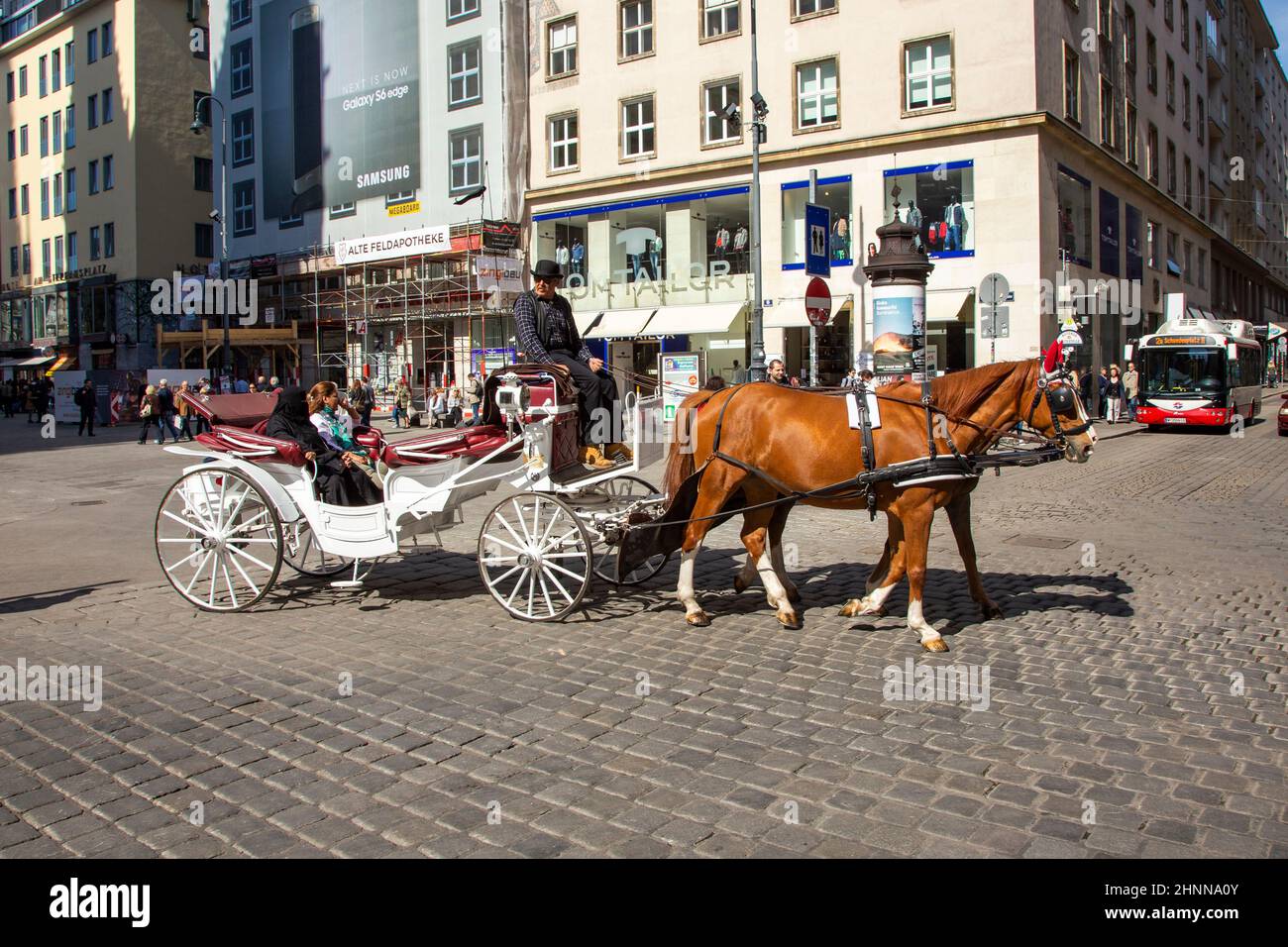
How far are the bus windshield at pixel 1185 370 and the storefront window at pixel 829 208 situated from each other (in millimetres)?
9303

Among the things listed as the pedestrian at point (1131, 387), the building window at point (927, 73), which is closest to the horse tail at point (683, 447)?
→ the building window at point (927, 73)

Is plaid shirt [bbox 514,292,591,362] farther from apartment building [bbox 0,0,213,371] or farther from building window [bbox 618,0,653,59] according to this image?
apartment building [bbox 0,0,213,371]

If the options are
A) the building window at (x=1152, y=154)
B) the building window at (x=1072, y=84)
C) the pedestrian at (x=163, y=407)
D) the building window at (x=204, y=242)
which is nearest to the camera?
the pedestrian at (x=163, y=407)

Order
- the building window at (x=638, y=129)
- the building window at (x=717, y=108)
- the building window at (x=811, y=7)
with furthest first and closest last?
the building window at (x=638, y=129) < the building window at (x=717, y=108) < the building window at (x=811, y=7)

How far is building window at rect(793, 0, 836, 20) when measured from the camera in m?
31.1

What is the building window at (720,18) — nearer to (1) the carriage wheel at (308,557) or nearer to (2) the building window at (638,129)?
(2) the building window at (638,129)

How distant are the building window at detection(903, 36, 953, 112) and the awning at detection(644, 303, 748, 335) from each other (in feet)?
26.3

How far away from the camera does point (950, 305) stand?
29109mm

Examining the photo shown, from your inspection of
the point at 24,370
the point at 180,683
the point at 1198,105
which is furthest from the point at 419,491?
the point at 24,370

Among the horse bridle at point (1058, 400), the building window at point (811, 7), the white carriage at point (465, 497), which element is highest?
the building window at point (811, 7)

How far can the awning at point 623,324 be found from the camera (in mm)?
35000

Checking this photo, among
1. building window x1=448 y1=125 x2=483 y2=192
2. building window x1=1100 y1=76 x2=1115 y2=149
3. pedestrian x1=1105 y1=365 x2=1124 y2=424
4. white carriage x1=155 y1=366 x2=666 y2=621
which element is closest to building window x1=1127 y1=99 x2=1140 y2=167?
building window x1=1100 y1=76 x2=1115 y2=149

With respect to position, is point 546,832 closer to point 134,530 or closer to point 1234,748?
point 1234,748

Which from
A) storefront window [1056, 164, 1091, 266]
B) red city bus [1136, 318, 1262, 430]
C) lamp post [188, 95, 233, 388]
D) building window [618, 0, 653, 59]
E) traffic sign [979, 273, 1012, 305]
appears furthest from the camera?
lamp post [188, 95, 233, 388]
